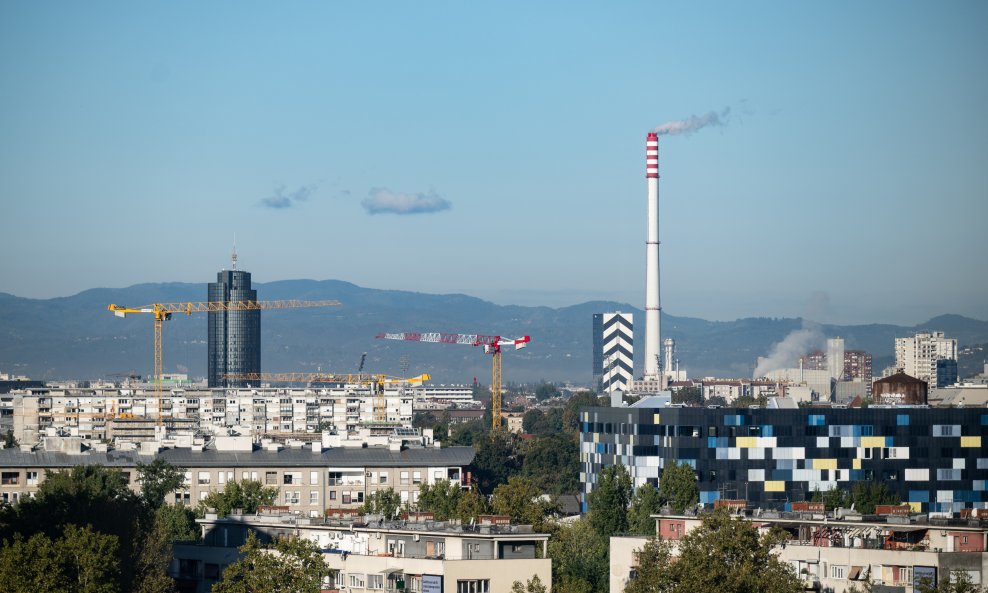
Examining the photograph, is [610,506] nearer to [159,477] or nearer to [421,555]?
[159,477]

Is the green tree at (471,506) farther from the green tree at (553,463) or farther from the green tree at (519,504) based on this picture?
the green tree at (553,463)

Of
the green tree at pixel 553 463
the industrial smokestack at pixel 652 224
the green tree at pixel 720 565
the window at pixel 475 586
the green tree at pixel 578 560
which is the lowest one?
the green tree at pixel 553 463

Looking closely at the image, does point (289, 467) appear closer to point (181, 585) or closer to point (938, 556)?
point (181, 585)

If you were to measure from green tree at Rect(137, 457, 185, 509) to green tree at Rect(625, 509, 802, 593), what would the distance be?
3917 cm

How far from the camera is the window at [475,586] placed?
47062 millimetres

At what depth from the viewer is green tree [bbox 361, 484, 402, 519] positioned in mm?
72688

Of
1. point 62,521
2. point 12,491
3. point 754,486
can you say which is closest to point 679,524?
point 62,521

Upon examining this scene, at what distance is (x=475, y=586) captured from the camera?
155 feet

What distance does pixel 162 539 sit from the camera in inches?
2189

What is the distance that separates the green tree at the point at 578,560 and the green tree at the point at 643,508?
4.94 feet

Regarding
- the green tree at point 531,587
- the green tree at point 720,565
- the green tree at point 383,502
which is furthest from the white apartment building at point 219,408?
the green tree at point 720,565

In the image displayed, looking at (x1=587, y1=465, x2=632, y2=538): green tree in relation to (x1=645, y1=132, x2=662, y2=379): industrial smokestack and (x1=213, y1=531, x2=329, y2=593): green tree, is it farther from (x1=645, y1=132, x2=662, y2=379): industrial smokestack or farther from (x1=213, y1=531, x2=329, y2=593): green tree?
(x1=645, y1=132, x2=662, y2=379): industrial smokestack

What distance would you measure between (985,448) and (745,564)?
4634 centimetres

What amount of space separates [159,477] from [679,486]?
23511mm
